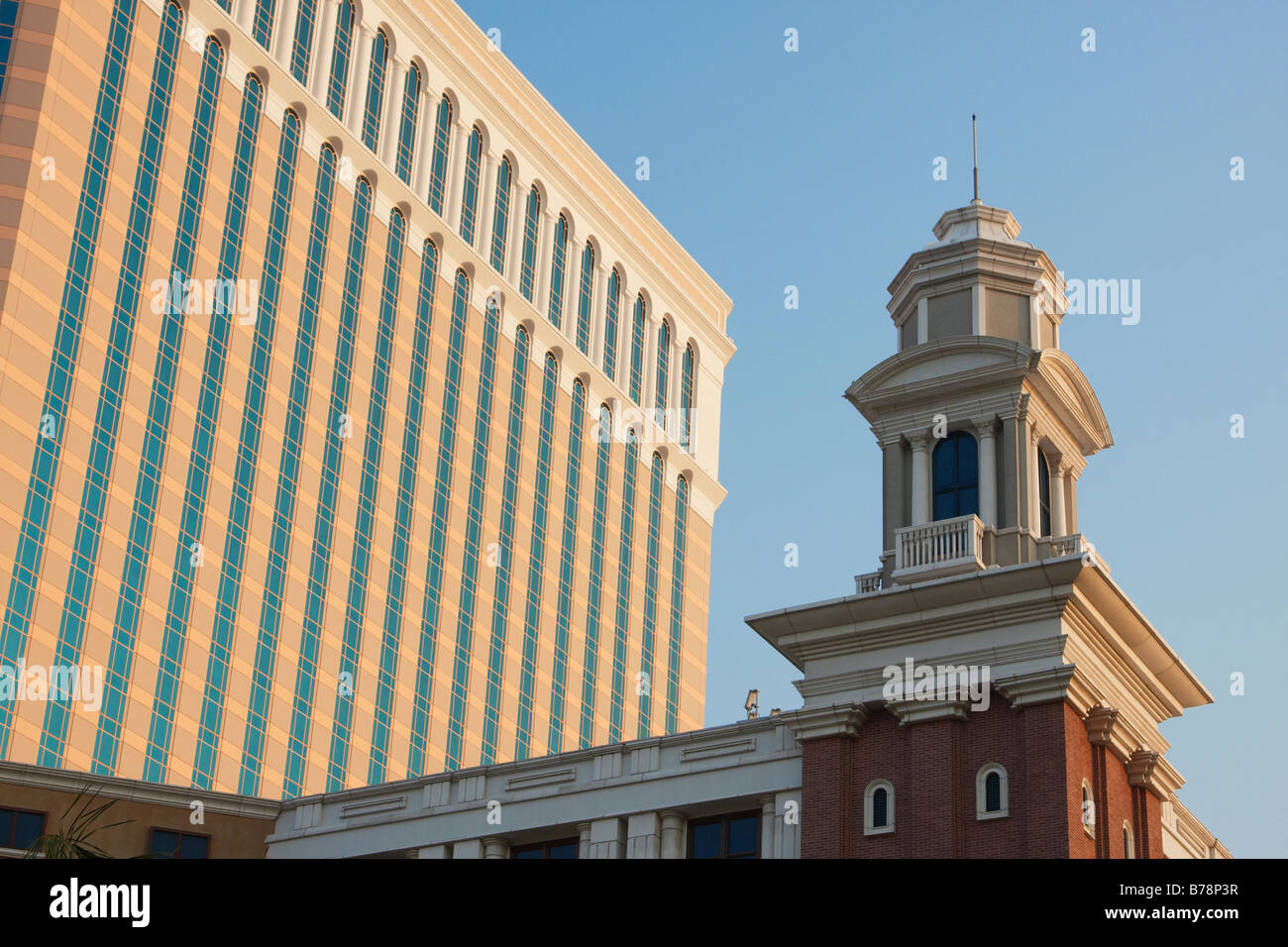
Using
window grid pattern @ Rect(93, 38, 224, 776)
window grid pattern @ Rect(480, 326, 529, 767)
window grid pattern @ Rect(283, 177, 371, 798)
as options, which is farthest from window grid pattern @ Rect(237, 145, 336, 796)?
window grid pattern @ Rect(480, 326, 529, 767)

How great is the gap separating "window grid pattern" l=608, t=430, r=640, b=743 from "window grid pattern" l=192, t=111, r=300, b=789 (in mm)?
31148

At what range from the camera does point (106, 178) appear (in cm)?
8588

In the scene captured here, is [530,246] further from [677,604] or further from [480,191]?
[677,604]

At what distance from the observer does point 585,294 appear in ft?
399

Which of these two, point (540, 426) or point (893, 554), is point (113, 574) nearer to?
point (540, 426)

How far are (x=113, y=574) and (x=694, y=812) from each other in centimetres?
4586

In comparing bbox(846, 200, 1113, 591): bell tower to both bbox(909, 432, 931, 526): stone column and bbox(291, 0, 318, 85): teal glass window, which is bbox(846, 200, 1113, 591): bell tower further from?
bbox(291, 0, 318, 85): teal glass window

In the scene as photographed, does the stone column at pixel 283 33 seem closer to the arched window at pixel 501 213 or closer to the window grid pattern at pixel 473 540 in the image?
the arched window at pixel 501 213

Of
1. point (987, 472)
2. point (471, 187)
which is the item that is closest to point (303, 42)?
point (471, 187)

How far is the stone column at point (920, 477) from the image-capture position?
44188 millimetres

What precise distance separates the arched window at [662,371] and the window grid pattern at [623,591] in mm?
3610
